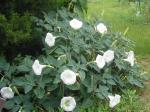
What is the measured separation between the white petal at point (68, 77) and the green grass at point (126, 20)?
2.65 metres

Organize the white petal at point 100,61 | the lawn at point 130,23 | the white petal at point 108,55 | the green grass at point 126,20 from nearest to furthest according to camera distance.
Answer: the white petal at point 100,61 < the white petal at point 108,55 < the lawn at point 130,23 < the green grass at point 126,20

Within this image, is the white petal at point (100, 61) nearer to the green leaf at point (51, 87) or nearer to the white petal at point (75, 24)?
the white petal at point (75, 24)

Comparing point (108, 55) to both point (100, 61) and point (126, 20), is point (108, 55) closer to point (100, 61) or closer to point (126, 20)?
point (100, 61)

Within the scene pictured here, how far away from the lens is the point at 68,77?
4930 millimetres

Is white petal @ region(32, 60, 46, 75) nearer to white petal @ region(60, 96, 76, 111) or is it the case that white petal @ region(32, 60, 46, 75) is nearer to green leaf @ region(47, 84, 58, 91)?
green leaf @ region(47, 84, 58, 91)

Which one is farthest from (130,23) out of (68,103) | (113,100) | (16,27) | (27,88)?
(27,88)

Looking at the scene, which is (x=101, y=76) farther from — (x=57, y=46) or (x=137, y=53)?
(x=137, y=53)

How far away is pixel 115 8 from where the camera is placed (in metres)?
12.7

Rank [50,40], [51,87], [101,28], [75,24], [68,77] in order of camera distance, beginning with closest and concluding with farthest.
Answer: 1. [68,77]
2. [51,87]
3. [50,40]
4. [75,24]
5. [101,28]

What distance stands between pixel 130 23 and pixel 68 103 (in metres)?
5.95

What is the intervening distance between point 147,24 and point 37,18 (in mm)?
5237

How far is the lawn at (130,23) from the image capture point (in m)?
7.13

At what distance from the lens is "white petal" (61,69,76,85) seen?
4.93 metres

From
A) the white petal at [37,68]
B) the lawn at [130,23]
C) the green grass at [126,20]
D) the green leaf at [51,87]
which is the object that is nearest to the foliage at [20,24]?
the white petal at [37,68]
